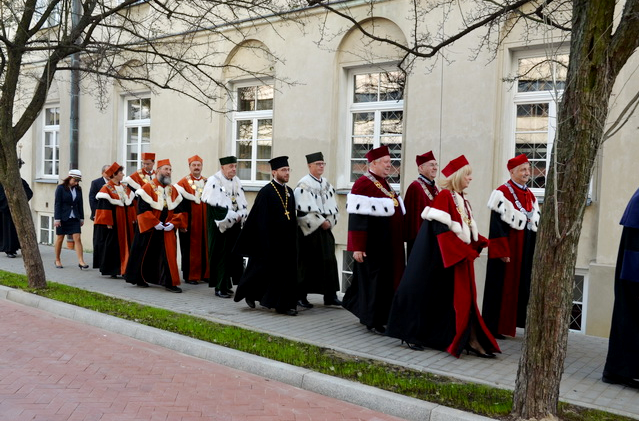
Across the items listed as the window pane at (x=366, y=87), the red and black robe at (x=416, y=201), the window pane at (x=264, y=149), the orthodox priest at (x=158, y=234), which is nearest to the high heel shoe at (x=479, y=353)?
the red and black robe at (x=416, y=201)

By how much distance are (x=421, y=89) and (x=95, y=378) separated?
6533 mm

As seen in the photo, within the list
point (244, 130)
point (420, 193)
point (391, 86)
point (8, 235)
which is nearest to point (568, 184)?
point (420, 193)

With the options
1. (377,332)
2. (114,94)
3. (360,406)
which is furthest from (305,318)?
(114,94)

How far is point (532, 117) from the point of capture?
31.1 ft

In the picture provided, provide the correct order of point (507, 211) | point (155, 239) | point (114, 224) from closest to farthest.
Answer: point (507, 211)
point (155, 239)
point (114, 224)

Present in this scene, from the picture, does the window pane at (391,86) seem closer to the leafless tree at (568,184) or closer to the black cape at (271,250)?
the black cape at (271,250)

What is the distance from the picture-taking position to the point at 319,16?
1149 cm

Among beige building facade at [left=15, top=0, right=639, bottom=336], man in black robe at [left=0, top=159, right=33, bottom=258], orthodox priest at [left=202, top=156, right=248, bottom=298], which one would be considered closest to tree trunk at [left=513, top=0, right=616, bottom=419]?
beige building facade at [left=15, top=0, right=639, bottom=336]

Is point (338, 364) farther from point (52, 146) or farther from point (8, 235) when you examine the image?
point (52, 146)

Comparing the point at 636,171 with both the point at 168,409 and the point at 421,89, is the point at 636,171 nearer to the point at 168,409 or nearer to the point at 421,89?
the point at 421,89

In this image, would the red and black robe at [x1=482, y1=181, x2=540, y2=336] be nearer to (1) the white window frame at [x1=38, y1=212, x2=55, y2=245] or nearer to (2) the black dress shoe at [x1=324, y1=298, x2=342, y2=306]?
(2) the black dress shoe at [x1=324, y1=298, x2=342, y2=306]

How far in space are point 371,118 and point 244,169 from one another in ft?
10.6

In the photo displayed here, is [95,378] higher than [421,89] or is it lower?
lower

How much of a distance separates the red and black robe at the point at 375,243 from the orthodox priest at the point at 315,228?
1361 mm
